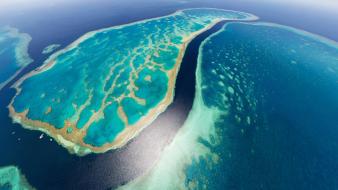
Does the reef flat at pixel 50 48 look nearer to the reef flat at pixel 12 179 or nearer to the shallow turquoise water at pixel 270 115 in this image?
the reef flat at pixel 12 179

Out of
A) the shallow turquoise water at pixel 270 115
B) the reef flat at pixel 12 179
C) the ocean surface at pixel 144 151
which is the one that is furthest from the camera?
the shallow turquoise water at pixel 270 115

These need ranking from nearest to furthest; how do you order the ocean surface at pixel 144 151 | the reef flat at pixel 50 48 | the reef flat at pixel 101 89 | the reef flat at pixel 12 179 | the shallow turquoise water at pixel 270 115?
the reef flat at pixel 12 179, the ocean surface at pixel 144 151, the shallow turquoise water at pixel 270 115, the reef flat at pixel 101 89, the reef flat at pixel 50 48

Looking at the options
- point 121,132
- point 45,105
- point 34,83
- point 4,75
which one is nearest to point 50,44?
point 4,75

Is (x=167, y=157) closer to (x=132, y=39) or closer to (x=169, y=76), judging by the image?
(x=169, y=76)

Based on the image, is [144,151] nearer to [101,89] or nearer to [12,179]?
[12,179]

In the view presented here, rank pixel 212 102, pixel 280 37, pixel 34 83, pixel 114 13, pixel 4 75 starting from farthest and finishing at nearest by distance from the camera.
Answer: pixel 114 13
pixel 280 37
pixel 4 75
pixel 34 83
pixel 212 102

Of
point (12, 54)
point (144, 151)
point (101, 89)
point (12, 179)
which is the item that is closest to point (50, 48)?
point (12, 54)

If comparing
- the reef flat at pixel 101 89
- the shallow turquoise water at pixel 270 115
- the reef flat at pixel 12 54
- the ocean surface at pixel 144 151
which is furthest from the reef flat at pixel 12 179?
the reef flat at pixel 12 54
